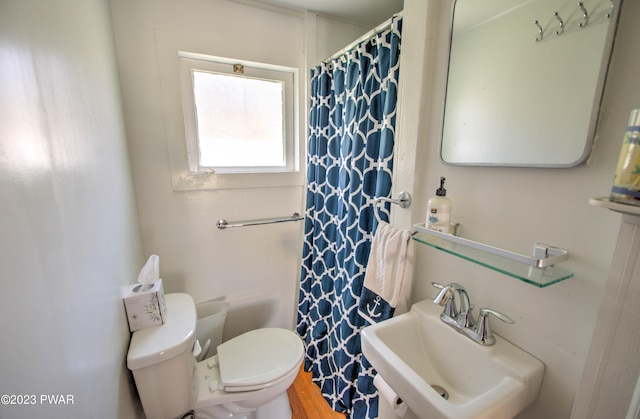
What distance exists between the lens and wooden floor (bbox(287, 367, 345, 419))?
5.05 feet

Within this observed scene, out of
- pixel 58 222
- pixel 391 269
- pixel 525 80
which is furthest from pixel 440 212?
pixel 58 222

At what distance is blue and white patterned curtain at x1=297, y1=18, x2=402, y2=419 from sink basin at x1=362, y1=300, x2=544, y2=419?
36cm

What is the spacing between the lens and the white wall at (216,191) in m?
1.34

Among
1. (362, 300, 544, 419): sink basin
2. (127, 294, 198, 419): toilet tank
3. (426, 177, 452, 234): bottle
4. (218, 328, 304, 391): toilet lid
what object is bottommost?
(218, 328, 304, 391): toilet lid

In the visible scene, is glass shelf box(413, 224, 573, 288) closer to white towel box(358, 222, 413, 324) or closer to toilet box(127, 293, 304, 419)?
white towel box(358, 222, 413, 324)

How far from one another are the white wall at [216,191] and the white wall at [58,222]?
1.21 ft

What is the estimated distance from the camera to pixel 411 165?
1.03 m

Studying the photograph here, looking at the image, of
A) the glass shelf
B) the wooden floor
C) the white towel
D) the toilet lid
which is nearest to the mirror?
the glass shelf

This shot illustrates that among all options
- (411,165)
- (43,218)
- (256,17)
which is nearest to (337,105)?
(411,165)

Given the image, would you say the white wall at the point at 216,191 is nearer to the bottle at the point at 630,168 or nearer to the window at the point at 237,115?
the window at the point at 237,115

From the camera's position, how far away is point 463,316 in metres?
0.88

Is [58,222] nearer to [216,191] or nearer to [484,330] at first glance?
[216,191]

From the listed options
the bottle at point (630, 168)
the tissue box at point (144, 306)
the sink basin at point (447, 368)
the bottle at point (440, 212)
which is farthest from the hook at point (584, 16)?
the tissue box at point (144, 306)

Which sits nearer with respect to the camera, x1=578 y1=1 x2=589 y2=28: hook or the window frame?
x1=578 y1=1 x2=589 y2=28: hook
